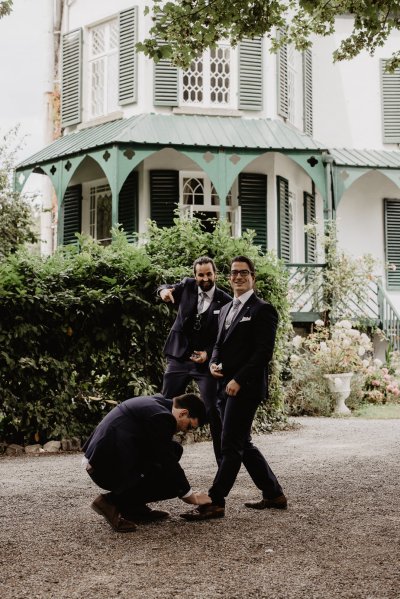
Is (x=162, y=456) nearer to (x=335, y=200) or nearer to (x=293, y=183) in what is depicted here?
(x=335, y=200)

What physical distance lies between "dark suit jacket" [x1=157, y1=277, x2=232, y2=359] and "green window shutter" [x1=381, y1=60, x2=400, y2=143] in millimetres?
13849

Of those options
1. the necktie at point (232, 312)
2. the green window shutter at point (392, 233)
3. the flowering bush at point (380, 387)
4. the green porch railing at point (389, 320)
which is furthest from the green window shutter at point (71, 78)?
the necktie at point (232, 312)

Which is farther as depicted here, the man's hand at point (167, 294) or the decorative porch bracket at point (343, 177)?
the decorative porch bracket at point (343, 177)

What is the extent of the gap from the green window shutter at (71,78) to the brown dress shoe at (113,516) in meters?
14.5

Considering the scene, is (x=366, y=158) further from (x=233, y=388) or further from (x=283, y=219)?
(x=233, y=388)

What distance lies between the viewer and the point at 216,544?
178 inches

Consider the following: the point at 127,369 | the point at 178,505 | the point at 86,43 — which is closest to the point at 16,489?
the point at 178,505

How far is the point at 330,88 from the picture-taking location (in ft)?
63.0

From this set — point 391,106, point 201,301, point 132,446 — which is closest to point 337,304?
point 391,106

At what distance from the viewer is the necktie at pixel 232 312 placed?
550cm

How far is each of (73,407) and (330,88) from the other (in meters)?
13.2

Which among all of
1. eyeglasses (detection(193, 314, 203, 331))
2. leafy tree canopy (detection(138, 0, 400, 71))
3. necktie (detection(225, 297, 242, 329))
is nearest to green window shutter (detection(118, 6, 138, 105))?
leafy tree canopy (detection(138, 0, 400, 71))

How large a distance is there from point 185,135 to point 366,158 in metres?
4.52

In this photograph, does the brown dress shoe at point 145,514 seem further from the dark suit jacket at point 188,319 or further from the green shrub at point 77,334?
the green shrub at point 77,334
